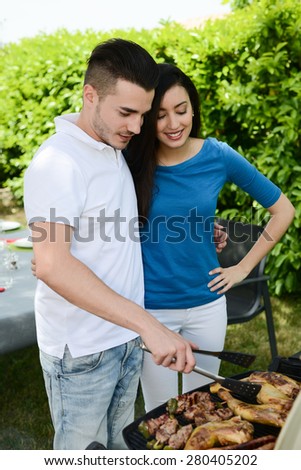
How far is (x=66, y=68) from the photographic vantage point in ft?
21.7

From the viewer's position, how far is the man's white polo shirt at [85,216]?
1.63 meters

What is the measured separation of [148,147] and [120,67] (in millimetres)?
464

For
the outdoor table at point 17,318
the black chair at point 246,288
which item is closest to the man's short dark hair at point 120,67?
the outdoor table at point 17,318

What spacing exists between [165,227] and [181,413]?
0.72 metres

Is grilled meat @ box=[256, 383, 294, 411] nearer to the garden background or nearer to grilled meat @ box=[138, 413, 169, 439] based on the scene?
grilled meat @ box=[138, 413, 169, 439]

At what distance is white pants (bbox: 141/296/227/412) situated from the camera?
7.52 ft

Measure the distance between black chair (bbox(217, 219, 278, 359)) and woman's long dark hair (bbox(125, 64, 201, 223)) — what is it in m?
1.48

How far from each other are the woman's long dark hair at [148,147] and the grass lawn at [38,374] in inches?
68.2

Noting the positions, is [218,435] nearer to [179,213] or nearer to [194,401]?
[194,401]

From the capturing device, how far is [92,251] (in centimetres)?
180

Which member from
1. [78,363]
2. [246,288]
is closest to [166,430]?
[78,363]

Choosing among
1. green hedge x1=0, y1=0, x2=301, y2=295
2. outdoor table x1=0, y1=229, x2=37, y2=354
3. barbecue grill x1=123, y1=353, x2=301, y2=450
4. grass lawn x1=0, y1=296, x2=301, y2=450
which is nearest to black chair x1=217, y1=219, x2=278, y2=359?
grass lawn x1=0, y1=296, x2=301, y2=450
